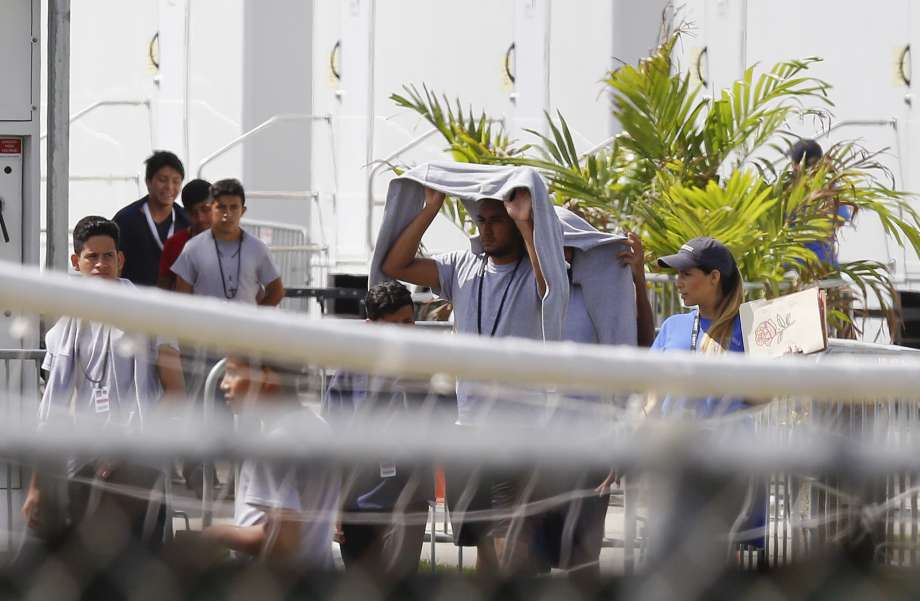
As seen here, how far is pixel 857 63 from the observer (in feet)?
37.1

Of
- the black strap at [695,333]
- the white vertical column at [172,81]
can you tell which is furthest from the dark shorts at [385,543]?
the white vertical column at [172,81]

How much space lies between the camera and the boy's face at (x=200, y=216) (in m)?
7.73

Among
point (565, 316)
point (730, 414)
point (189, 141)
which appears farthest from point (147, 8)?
point (730, 414)

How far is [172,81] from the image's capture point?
13602 mm

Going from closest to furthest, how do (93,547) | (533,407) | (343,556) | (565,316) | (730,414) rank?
(93,547) < (343,556) < (533,407) < (730,414) < (565,316)

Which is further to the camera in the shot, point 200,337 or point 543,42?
point 543,42

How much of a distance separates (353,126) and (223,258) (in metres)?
6.03

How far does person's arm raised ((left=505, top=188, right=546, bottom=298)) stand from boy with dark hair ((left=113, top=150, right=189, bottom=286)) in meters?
3.10

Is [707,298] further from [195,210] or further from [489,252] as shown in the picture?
[195,210]

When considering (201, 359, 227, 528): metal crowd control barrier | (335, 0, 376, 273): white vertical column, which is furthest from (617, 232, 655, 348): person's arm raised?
(335, 0, 376, 273): white vertical column

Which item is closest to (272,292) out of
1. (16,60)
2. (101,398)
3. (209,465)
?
(16,60)

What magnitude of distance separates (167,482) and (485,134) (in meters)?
6.98

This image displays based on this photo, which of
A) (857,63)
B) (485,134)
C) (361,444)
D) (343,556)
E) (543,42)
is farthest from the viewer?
(543,42)

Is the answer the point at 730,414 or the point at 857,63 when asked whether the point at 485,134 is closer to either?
the point at 857,63
